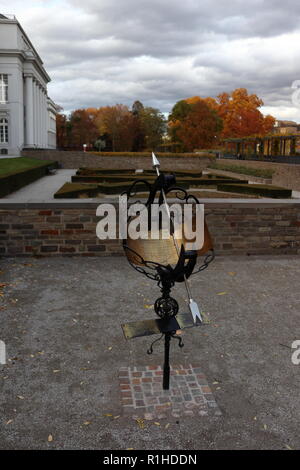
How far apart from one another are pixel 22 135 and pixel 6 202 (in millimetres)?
46053

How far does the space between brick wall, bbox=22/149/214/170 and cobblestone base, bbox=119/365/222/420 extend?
38136 millimetres

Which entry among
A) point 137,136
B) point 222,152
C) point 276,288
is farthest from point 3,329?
point 137,136

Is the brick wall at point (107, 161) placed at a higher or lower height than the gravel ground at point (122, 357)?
higher

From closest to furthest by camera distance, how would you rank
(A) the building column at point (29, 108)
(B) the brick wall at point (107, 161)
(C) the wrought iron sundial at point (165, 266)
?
(C) the wrought iron sundial at point (165, 266)
(B) the brick wall at point (107, 161)
(A) the building column at point (29, 108)

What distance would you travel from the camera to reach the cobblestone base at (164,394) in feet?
12.6

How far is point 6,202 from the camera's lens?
28.5 feet

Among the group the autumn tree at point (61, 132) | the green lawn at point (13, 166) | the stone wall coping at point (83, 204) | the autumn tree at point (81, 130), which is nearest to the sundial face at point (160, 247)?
the stone wall coping at point (83, 204)

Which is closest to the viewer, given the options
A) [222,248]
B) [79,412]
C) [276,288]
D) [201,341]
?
[79,412]

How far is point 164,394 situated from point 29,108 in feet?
182

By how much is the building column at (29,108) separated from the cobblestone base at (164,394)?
53158mm

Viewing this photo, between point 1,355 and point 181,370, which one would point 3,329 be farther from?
point 181,370

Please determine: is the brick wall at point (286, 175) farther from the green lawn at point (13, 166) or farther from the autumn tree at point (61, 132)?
the autumn tree at point (61, 132)

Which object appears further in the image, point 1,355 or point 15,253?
point 15,253
